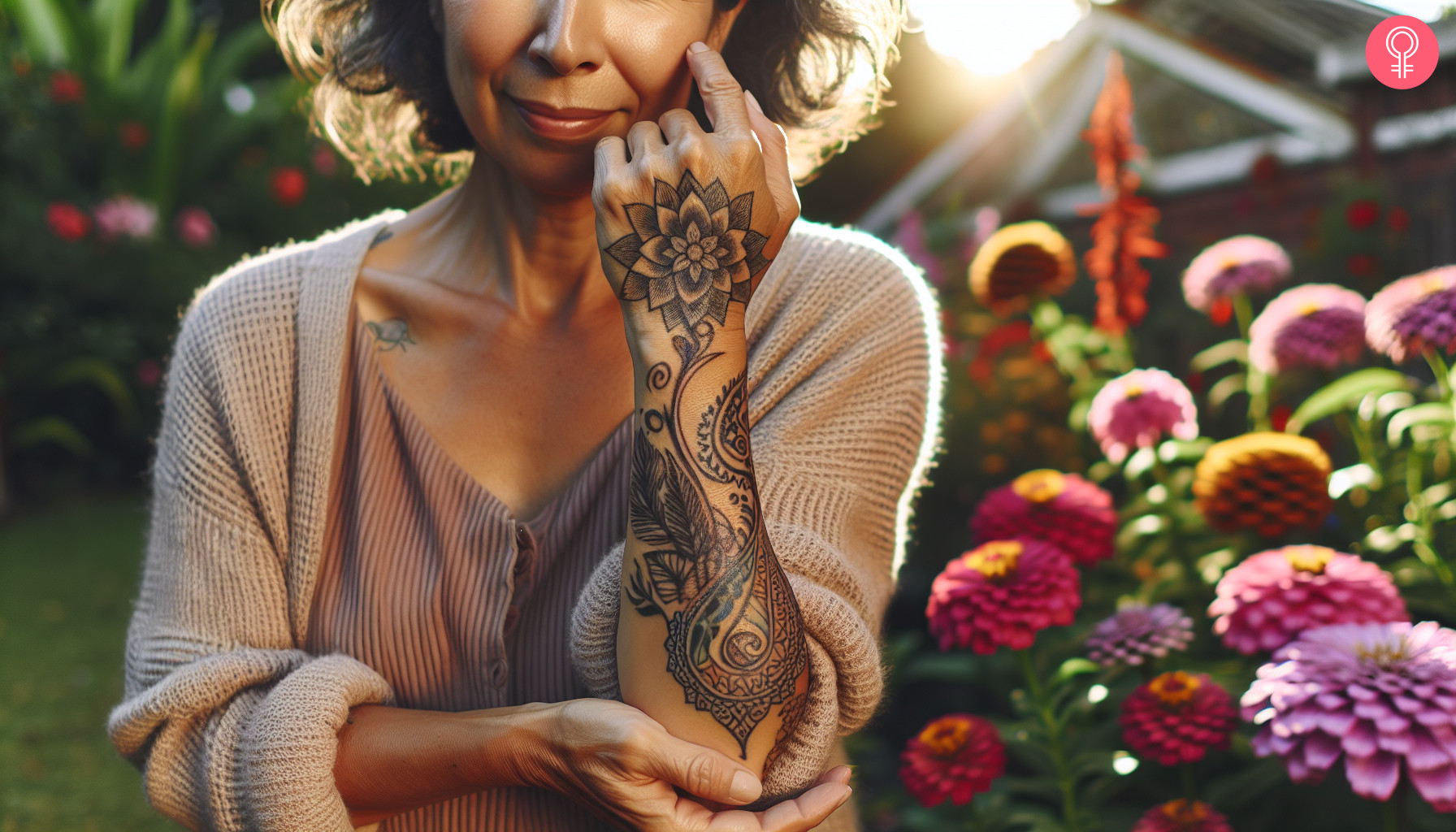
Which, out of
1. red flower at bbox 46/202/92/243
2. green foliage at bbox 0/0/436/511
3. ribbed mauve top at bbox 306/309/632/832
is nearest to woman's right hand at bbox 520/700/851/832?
ribbed mauve top at bbox 306/309/632/832

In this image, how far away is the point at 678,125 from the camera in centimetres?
129

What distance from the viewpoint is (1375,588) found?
154 centimetres

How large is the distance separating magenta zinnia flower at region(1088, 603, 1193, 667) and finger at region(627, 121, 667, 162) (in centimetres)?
111

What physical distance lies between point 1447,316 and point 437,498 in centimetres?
184

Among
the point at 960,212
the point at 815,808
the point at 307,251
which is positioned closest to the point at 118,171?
the point at 960,212

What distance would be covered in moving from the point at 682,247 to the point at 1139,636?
3.45ft

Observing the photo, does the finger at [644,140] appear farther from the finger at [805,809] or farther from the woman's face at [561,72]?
the finger at [805,809]

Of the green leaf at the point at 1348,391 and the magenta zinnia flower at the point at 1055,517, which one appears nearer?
the magenta zinnia flower at the point at 1055,517

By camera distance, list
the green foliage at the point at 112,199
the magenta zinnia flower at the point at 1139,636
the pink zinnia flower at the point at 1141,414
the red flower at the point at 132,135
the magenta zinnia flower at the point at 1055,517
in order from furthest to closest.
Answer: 1. the red flower at the point at 132,135
2. the green foliage at the point at 112,199
3. the pink zinnia flower at the point at 1141,414
4. the magenta zinnia flower at the point at 1055,517
5. the magenta zinnia flower at the point at 1139,636

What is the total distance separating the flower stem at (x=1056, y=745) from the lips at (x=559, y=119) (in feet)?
3.72

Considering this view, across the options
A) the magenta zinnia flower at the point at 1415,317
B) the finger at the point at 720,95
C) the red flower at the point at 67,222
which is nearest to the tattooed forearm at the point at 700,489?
the finger at the point at 720,95

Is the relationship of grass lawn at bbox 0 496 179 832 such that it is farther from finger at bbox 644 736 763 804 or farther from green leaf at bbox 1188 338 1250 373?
green leaf at bbox 1188 338 1250 373

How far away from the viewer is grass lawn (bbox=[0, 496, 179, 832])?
3.43m

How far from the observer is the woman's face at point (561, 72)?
4.24ft
